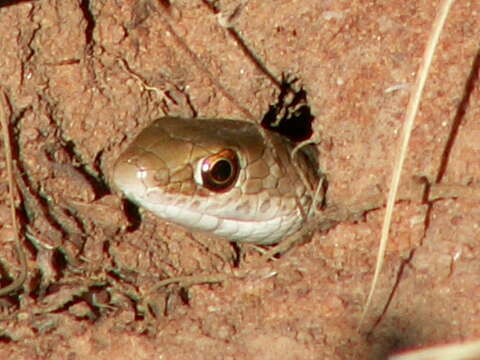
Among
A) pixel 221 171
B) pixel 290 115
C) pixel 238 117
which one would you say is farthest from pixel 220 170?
pixel 290 115

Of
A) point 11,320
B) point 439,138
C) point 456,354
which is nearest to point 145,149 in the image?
point 11,320

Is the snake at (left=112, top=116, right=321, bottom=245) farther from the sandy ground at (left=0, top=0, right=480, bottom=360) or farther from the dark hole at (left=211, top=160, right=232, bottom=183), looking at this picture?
the sandy ground at (left=0, top=0, right=480, bottom=360)

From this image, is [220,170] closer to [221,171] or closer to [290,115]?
[221,171]

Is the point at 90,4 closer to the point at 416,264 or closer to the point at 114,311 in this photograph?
the point at 114,311

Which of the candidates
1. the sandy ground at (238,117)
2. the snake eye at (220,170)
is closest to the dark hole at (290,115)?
the sandy ground at (238,117)

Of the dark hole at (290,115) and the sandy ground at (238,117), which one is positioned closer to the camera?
the sandy ground at (238,117)

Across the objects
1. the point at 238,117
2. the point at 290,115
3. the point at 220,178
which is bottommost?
the point at 220,178

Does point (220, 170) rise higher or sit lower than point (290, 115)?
lower

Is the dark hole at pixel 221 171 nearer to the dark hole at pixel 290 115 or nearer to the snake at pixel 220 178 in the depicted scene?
the snake at pixel 220 178
